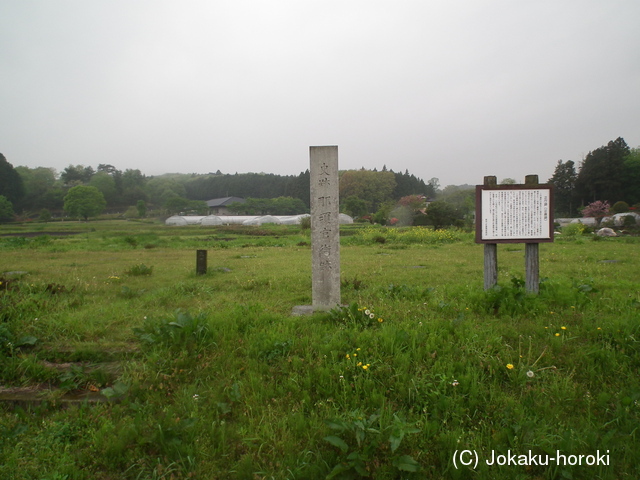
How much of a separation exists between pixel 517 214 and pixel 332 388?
3513 mm

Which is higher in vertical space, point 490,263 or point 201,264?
point 490,263

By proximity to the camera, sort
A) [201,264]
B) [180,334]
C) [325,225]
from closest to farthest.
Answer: [180,334] < [325,225] < [201,264]

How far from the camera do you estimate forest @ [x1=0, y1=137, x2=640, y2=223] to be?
18.7m

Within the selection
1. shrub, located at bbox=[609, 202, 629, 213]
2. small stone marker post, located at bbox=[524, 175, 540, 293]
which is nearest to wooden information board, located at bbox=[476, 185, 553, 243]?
small stone marker post, located at bbox=[524, 175, 540, 293]

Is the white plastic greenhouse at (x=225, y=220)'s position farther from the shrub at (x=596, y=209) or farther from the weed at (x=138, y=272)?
the shrub at (x=596, y=209)

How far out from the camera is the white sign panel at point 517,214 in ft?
15.8

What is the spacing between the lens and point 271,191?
244 feet

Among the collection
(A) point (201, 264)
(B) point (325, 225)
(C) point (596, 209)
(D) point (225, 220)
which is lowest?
(A) point (201, 264)

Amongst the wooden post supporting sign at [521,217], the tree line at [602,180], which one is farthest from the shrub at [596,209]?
the wooden post supporting sign at [521,217]

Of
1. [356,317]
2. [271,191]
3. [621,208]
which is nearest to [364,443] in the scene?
[356,317]

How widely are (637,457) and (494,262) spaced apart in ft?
10.0

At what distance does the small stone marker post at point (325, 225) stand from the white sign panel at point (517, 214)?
6.74ft

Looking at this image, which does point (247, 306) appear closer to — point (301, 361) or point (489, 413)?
point (301, 361)

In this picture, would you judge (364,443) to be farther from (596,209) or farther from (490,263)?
(596,209)
